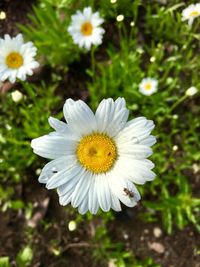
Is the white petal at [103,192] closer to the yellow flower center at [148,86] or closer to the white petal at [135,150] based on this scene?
the white petal at [135,150]

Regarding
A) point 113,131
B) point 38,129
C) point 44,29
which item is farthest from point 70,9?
point 113,131

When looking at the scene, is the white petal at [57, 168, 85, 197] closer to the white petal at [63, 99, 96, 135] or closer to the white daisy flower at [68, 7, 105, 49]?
the white petal at [63, 99, 96, 135]

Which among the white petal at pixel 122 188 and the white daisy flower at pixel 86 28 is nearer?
the white petal at pixel 122 188

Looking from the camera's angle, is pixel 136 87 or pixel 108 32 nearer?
pixel 136 87

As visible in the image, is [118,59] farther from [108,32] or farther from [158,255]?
[158,255]

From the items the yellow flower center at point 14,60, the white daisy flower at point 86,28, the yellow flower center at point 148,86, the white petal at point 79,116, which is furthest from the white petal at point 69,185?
the white daisy flower at point 86,28

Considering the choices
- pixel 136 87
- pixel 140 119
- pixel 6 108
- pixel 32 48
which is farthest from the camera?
pixel 6 108

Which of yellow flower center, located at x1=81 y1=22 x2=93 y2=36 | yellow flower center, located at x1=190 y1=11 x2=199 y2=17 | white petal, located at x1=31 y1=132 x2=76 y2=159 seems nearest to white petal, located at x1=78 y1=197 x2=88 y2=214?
white petal, located at x1=31 y1=132 x2=76 y2=159
